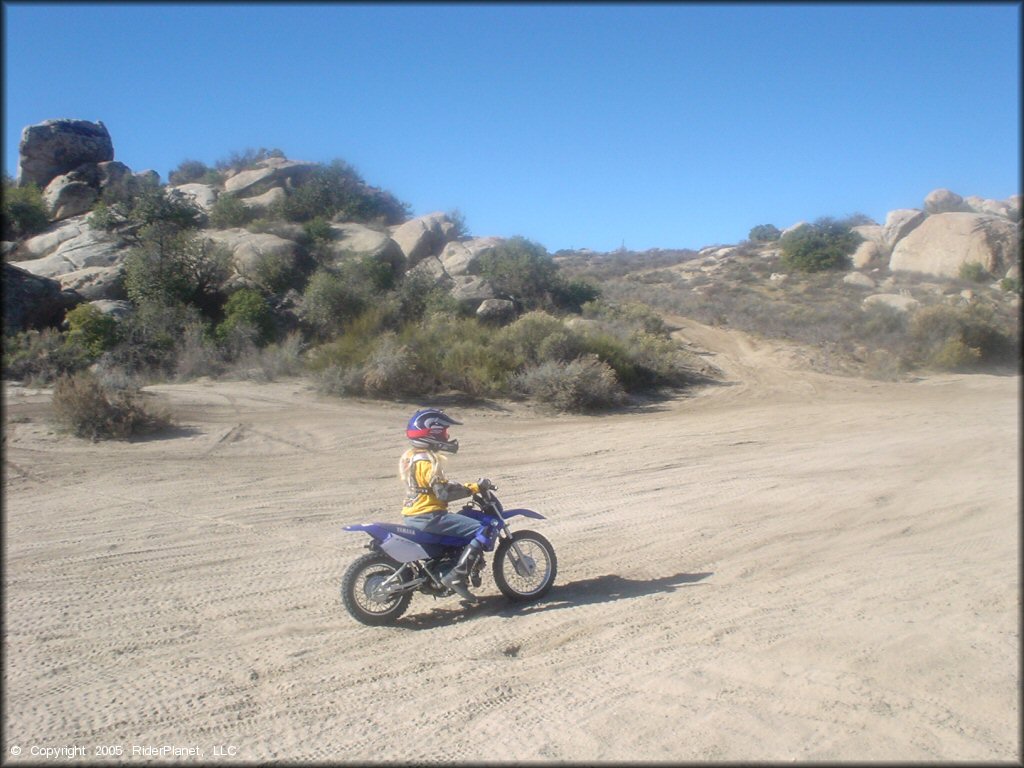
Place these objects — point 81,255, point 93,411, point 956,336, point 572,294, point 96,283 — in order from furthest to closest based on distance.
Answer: point 572,294 → point 81,255 → point 96,283 → point 956,336 → point 93,411

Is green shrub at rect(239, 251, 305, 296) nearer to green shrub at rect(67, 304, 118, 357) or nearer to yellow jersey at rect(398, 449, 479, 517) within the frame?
green shrub at rect(67, 304, 118, 357)

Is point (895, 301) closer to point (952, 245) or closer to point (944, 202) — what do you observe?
point (952, 245)

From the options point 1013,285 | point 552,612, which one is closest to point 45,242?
point 552,612

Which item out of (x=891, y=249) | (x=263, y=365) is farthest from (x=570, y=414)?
(x=891, y=249)

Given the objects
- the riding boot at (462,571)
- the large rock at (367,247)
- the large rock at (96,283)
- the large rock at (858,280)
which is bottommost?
the riding boot at (462,571)

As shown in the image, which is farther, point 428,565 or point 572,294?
point 572,294

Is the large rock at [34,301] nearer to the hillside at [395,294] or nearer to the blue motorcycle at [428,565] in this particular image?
the hillside at [395,294]

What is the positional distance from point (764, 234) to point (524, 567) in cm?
4755

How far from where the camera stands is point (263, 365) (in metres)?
19.9

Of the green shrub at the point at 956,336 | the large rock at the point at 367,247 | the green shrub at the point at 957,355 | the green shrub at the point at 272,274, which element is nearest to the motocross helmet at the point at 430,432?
the green shrub at the point at 956,336

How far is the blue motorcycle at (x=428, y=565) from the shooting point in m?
6.49

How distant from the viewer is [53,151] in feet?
117

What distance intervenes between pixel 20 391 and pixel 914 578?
49.8 feet

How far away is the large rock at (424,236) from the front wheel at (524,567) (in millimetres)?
25167
